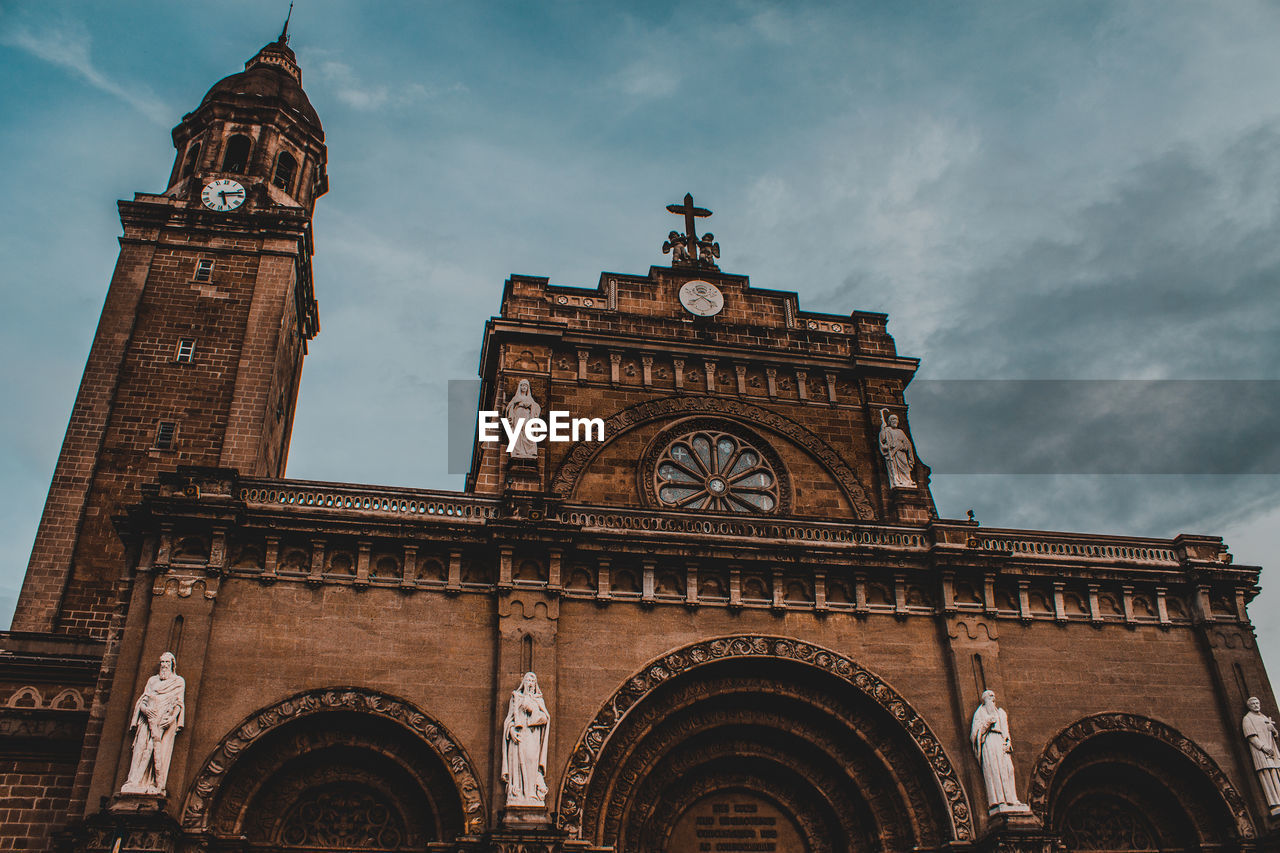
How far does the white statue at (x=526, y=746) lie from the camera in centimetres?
1995

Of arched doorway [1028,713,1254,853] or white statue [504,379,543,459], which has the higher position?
white statue [504,379,543,459]

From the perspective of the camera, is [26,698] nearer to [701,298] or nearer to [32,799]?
[32,799]

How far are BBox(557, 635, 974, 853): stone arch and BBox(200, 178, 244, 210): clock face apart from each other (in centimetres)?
2106

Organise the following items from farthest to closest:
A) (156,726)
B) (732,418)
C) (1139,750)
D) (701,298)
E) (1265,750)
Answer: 1. (701,298)
2. (732,418)
3. (1139,750)
4. (1265,750)
5. (156,726)

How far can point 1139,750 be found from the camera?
23.8 meters

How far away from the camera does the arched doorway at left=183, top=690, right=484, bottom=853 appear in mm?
20125

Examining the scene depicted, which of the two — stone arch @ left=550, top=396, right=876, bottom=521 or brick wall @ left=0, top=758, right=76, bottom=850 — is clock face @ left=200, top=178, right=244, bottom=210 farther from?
brick wall @ left=0, top=758, right=76, bottom=850

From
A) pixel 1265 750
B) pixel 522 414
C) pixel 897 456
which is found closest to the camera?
pixel 1265 750

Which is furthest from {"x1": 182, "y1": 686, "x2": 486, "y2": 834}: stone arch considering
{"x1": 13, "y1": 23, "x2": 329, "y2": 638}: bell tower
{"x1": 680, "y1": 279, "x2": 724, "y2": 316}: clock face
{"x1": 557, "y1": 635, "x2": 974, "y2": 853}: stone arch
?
{"x1": 680, "y1": 279, "x2": 724, "y2": 316}: clock face

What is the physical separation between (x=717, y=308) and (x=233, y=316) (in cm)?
1414

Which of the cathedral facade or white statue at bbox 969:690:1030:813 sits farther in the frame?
white statue at bbox 969:690:1030:813

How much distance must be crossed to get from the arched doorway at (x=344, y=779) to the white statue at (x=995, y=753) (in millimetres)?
10260

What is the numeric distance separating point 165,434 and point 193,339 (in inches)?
125


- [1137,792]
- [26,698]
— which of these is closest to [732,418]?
[1137,792]
